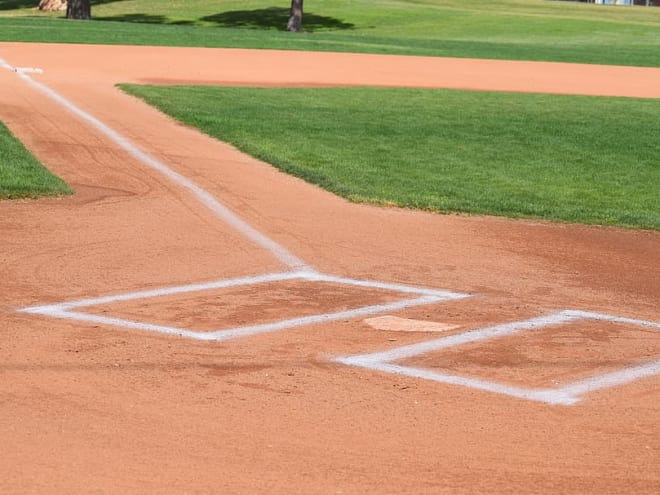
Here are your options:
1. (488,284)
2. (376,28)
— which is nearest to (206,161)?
(488,284)

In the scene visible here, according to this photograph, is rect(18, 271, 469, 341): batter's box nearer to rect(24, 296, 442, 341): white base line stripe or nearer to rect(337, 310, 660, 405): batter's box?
rect(24, 296, 442, 341): white base line stripe

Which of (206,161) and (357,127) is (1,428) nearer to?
(206,161)

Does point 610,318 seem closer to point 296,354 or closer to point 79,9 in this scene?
point 296,354

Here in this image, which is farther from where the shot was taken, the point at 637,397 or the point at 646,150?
the point at 646,150

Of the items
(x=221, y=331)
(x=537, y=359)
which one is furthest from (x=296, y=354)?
(x=537, y=359)

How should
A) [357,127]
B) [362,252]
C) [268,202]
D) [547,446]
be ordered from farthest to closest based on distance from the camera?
[357,127]
[268,202]
[362,252]
[547,446]

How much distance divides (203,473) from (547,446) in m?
1.59

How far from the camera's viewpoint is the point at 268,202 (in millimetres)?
12320

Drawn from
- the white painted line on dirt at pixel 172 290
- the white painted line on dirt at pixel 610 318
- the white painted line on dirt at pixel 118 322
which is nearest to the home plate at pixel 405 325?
the white painted line on dirt at pixel 610 318

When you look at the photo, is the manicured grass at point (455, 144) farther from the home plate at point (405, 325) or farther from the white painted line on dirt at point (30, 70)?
the home plate at point (405, 325)

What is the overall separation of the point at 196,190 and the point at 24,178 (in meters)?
1.81

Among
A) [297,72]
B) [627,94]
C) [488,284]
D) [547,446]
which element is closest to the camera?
[547,446]

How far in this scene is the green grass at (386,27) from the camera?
37125mm

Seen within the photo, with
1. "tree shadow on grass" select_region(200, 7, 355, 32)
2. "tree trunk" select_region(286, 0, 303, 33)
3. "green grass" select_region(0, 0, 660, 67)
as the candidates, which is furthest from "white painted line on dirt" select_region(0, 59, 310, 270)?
"tree shadow on grass" select_region(200, 7, 355, 32)
